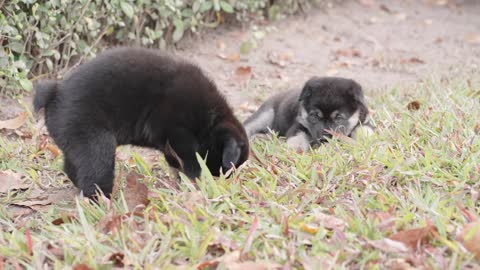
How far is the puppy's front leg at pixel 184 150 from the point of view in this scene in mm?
4527

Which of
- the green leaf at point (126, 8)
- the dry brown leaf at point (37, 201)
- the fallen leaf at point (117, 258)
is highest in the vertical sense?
the green leaf at point (126, 8)

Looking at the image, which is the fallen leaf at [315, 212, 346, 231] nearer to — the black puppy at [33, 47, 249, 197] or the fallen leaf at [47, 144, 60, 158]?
the black puppy at [33, 47, 249, 197]

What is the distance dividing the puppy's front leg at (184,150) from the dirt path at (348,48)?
2.65 m

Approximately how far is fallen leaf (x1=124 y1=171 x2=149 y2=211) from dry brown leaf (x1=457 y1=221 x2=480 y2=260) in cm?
180

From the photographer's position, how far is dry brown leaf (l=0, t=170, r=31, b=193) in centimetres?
470

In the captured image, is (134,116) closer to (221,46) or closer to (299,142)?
(299,142)

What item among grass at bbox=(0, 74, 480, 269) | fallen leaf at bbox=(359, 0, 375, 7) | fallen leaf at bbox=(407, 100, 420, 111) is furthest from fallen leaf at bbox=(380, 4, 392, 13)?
grass at bbox=(0, 74, 480, 269)

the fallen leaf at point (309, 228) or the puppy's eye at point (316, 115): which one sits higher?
the fallen leaf at point (309, 228)

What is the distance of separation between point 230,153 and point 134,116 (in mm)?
653

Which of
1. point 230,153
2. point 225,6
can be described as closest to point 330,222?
point 230,153

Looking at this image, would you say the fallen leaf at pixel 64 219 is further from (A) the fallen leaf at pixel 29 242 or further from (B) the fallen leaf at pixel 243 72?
(B) the fallen leaf at pixel 243 72

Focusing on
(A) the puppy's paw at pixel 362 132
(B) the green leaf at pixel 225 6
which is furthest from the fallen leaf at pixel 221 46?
(A) the puppy's paw at pixel 362 132

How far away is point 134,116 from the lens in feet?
14.7

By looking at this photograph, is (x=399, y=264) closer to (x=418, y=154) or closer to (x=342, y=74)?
(x=418, y=154)
